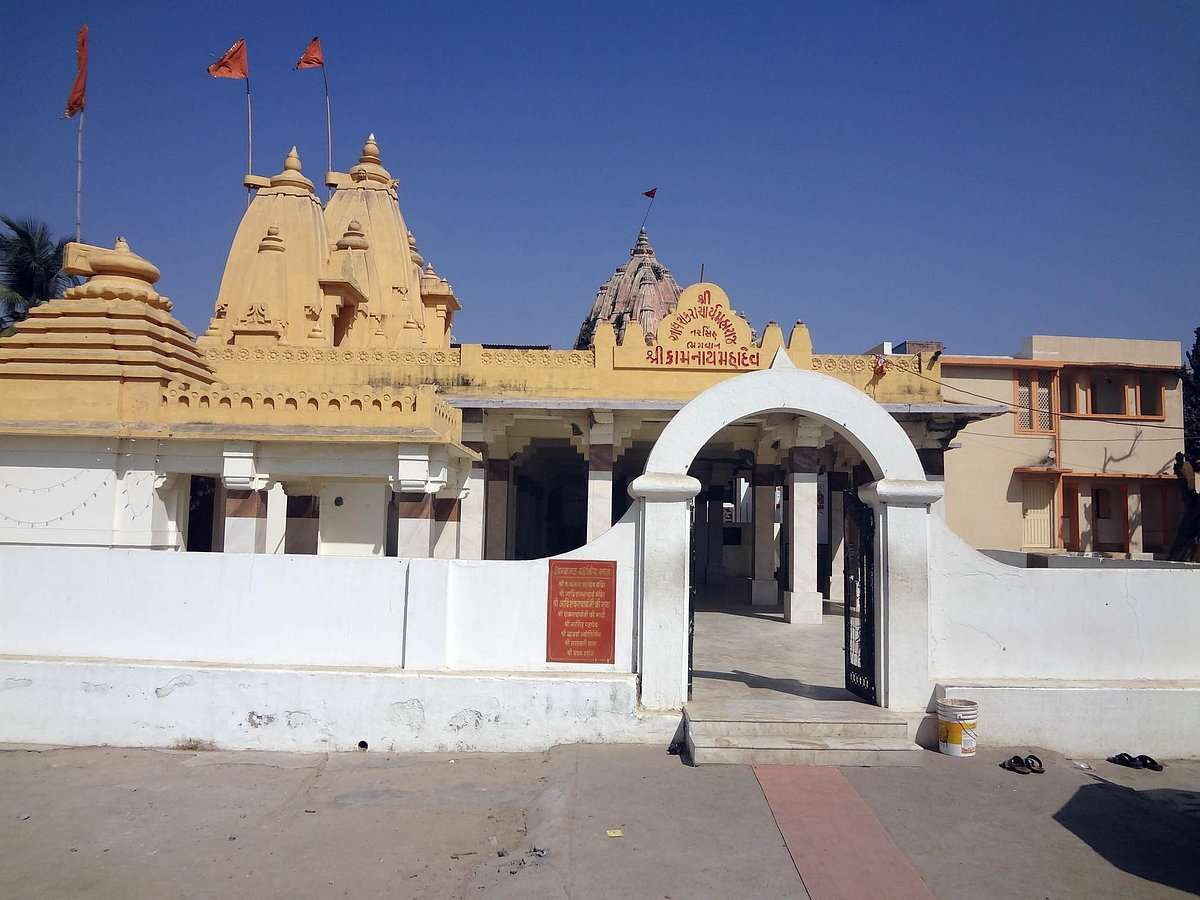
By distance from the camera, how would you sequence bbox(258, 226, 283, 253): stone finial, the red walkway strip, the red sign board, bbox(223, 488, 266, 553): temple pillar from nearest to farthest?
the red walkway strip
the red sign board
bbox(223, 488, 266, 553): temple pillar
bbox(258, 226, 283, 253): stone finial

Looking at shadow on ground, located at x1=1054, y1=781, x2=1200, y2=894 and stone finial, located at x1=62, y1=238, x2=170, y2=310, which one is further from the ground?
stone finial, located at x1=62, y1=238, x2=170, y2=310

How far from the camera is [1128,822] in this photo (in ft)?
17.5

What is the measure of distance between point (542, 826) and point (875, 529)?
3.85 m

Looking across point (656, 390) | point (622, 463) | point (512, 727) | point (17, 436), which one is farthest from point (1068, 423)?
point (17, 436)

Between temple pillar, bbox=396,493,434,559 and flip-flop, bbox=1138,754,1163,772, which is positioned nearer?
flip-flop, bbox=1138,754,1163,772

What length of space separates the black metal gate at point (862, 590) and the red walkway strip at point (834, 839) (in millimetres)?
1381

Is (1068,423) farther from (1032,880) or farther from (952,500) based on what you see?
(1032,880)

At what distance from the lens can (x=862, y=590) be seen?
7.32 m

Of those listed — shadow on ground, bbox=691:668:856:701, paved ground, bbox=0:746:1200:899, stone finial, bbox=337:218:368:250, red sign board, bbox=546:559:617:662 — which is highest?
stone finial, bbox=337:218:368:250

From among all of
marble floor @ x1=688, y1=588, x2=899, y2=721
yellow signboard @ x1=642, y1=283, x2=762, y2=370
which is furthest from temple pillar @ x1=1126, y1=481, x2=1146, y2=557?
yellow signboard @ x1=642, y1=283, x2=762, y2=370

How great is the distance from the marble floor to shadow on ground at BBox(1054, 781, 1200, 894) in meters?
1.44

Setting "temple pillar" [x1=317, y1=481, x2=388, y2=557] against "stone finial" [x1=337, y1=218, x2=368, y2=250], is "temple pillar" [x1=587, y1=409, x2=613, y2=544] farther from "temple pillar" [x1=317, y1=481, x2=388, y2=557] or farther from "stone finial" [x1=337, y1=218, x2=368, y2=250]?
"stone finial" [x1=337, y1=218, x2=368, y2=250]

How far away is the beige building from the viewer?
Answer: 902 inches

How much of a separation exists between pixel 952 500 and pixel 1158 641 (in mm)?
16683
